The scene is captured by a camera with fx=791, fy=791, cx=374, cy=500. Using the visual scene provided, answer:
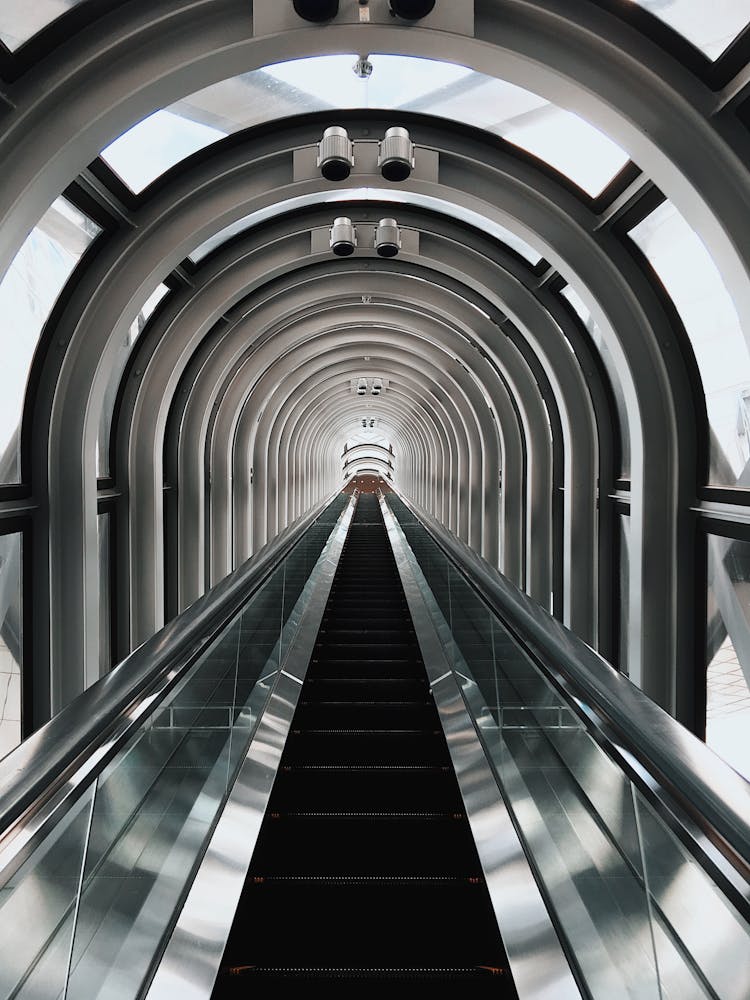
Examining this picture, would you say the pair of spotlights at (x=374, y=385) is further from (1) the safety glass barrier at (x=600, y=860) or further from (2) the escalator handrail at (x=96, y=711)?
(1) the safety glass barrier at (x=600, y=860)

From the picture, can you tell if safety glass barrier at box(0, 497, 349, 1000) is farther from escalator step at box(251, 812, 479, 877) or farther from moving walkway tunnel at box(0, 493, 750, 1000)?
escalator step at box(251, 812, 479, 877)

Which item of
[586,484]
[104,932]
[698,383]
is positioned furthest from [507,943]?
[586,484]

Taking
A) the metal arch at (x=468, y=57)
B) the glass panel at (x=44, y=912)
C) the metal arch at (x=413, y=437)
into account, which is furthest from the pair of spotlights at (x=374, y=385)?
the glass panel at (x=44, y=912)

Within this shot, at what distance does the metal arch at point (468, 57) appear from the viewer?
4777mm

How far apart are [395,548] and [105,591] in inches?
203

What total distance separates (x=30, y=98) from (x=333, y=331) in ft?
43.7

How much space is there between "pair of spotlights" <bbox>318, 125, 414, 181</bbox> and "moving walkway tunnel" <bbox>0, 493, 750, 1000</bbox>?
3194 millimetres

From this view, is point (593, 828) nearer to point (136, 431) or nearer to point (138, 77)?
point (138, 77)

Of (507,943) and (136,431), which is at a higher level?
(136,431)

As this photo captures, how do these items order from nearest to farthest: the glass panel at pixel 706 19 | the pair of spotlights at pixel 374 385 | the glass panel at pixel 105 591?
1. the glass panel at pixel 706 19
2. the glass panel at pixel 105 591
3. the pair of spotlights at pixel 374 385

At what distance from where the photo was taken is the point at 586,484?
9742 millimetres

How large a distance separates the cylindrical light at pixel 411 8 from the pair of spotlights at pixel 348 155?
1.28m

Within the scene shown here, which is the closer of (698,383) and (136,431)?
(698,383)

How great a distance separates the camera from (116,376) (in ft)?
32.9
